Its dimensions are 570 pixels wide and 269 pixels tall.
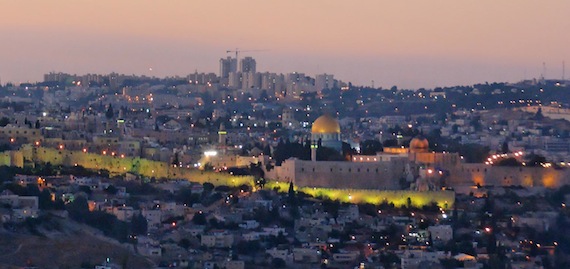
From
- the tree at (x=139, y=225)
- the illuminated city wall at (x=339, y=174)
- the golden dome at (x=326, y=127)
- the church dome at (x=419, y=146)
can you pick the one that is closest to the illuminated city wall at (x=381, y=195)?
the illuminated city wall at (x=339, y=174)

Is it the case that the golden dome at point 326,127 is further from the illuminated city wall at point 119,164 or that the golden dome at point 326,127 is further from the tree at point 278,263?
the tree at point 278,263

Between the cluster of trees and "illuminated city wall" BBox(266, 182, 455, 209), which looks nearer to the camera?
the cluster of trees

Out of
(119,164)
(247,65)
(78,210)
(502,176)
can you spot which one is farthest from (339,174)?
(247,65)

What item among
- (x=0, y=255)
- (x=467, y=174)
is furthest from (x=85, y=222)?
(x=467, y=174)

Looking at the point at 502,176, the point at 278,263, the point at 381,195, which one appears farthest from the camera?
the point at 502,176

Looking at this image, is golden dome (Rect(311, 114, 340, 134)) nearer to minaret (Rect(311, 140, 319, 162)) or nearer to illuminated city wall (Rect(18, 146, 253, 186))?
minaret (Rect(311, 140, 319, 162))

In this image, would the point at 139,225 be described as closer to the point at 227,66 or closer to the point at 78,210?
the point at 78,210

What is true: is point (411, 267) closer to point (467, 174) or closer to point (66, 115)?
point (467, 174)

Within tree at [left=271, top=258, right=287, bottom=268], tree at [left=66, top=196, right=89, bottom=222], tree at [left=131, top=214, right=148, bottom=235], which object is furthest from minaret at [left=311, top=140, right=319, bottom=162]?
tree at [left=271, top=258, right=287, bottom=268]

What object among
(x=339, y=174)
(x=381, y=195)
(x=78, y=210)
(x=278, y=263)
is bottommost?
(x=278, y=263)
